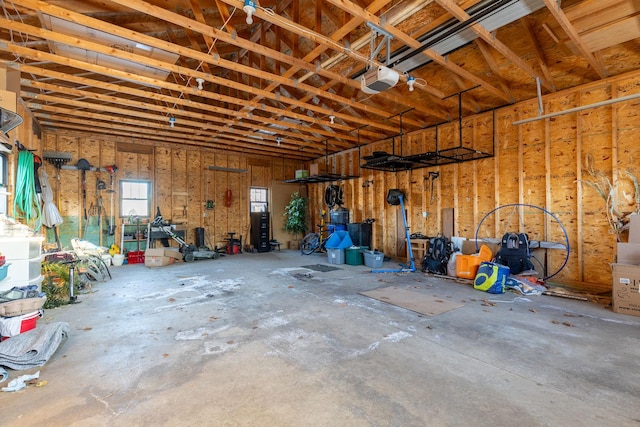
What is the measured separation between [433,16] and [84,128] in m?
8.41

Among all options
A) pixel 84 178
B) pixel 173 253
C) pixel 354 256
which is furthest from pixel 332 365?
pixel 84 178

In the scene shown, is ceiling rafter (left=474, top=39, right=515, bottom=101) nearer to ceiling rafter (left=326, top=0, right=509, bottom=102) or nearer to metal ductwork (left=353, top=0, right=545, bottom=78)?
ceiling rafter (left=326, top=0, right=509, bottom=102)

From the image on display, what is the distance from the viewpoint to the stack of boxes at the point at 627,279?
3660mm

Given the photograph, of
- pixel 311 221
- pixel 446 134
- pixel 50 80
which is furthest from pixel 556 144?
pixel 50 80

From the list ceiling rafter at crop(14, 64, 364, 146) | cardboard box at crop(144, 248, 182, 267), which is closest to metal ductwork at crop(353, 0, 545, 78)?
ceiling rafter at crop(14, 64, 364, 146)

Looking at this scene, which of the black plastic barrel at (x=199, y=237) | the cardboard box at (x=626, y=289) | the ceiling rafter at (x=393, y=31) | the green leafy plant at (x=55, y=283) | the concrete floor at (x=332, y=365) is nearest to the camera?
the concrete floor at (x=332, y=365)

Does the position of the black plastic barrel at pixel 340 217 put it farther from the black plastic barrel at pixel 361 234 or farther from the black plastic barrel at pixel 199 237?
the black plastic barrel at pixel 199 237

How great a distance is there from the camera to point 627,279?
12.2ft

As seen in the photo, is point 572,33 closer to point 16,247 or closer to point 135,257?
point 16,247

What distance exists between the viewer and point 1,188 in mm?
4730

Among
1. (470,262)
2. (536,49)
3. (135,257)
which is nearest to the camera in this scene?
(536,49)

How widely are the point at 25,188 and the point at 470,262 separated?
28.4 ft

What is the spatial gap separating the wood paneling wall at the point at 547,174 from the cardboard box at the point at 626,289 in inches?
52.1

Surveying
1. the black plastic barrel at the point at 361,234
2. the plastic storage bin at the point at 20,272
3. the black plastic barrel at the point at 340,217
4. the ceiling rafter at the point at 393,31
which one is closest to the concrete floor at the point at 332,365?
the plastic storage bin at the point at 20,272
